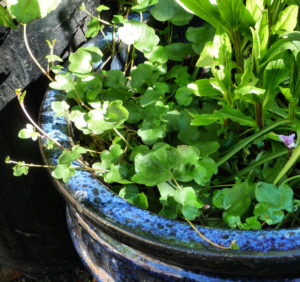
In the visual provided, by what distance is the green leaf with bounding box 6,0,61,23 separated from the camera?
863 millimetres

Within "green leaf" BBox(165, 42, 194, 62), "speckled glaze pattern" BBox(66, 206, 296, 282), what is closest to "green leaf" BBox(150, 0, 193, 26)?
"green leaf" BBox(165, 42, 194, 62)

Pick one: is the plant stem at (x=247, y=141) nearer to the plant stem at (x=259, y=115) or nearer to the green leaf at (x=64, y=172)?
the plant stem at (x=259, y=115)

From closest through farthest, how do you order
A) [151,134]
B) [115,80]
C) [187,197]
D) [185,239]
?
1. [185,239]
2. [187,197]
3. [151,134]
4. [115,80]

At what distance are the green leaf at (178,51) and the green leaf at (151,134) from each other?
234 mm

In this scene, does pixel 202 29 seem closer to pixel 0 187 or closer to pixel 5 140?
pixel 5 140

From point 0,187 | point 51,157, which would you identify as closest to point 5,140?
point 0,187

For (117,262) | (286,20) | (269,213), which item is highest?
(286,20)

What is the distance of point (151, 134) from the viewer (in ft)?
2.96

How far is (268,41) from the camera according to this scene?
2.96 ft

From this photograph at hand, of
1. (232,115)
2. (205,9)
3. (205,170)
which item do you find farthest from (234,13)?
(205,170)

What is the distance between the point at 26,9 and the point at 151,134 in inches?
12.7

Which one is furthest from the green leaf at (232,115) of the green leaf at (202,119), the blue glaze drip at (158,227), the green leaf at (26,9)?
the green leaf at (26,9)

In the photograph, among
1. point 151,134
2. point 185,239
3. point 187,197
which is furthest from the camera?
point 151,134

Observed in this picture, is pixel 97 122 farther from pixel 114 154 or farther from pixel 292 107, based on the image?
pixel 292 107
